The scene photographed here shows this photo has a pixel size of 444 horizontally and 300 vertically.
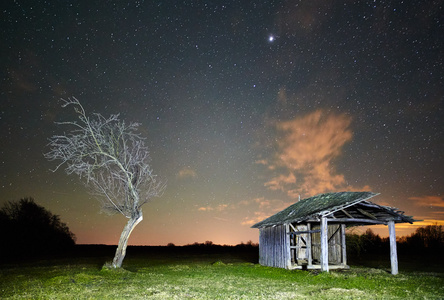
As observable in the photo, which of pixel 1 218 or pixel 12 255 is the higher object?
pixel 1 218

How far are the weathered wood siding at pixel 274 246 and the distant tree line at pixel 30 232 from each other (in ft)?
142

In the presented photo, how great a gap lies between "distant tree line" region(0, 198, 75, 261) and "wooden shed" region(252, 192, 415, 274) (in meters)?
44.7

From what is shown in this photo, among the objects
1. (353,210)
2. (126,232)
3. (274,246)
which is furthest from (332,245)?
(126,232)

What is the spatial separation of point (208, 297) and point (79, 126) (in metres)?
15.2

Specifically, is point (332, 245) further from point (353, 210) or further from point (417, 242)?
point (417, 242)

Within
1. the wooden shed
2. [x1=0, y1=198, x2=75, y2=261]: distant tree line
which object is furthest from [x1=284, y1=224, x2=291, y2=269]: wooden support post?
[x1=0, y1=198, x2=75, y2=261]: distant tree line

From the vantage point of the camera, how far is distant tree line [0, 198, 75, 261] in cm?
5306

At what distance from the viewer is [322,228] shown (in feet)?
65.2

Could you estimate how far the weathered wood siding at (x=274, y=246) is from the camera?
24.0 metres

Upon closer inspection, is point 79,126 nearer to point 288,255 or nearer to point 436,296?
point 288,255

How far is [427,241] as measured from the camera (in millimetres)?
73625

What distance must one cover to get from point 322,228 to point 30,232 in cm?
5590

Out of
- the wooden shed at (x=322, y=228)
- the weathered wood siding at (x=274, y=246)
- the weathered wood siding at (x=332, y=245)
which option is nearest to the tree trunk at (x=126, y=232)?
the wooden shed at (x=322, y=228)

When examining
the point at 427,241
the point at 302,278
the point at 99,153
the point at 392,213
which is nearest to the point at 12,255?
the point at 99,153
